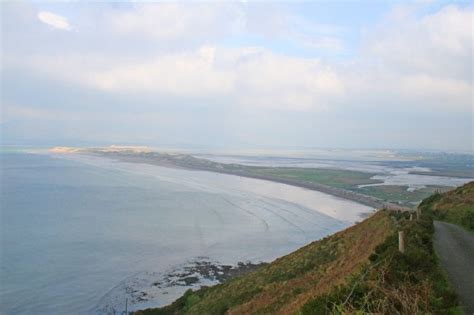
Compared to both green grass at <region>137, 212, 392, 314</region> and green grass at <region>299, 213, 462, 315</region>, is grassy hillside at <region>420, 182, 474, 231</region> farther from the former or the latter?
green grass at <region>299, 213, 462, 315</region>

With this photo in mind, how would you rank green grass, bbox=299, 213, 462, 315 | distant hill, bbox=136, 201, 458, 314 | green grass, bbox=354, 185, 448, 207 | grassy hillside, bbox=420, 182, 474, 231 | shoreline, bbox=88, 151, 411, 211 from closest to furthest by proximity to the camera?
green grass, bbox=299, 213, 462, 315 < distant hill, bbox=136, 201, 458, 314 < grassy hillside, bbox=420, 182, 474, 231 < green grass, bbox=354, 185, 448, 207 < shoreline, bbox=88, 151, 411, 211

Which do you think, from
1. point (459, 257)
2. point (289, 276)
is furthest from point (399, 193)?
point (459, 257)

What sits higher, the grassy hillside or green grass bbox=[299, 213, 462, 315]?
green grass bbox=[299, 213, 462, 315]

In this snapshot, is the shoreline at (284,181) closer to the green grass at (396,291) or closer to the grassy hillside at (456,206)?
the grassy hillside at (456,206)

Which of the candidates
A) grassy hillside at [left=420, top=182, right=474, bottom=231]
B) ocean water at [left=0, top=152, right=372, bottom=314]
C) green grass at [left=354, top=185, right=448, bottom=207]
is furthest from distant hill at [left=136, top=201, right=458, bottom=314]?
green grass at [left=354, top=185, right=448, bottom=207]

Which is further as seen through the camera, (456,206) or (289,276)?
(456,206)

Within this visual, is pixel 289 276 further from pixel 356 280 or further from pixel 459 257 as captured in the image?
pixel 356 280
